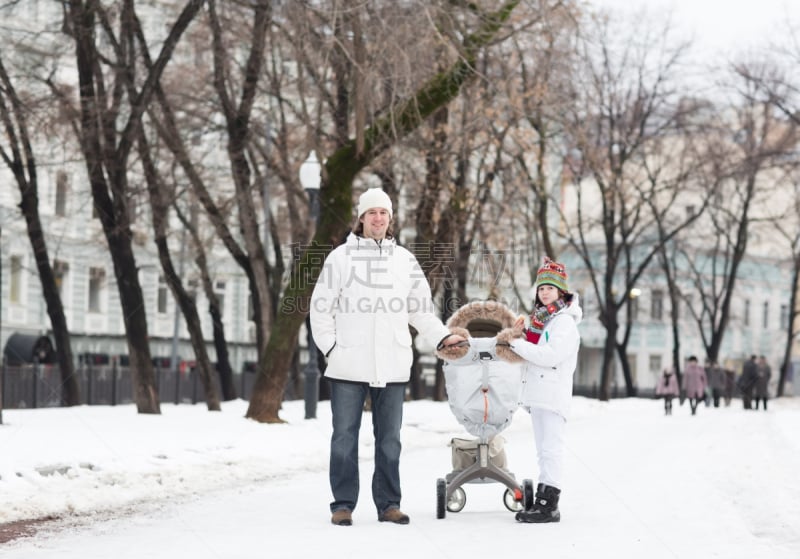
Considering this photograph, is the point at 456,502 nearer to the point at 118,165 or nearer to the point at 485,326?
the point at 485,326

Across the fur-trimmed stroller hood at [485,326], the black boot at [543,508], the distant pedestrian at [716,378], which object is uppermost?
the fur-trimmed stroller hood at [485,326]

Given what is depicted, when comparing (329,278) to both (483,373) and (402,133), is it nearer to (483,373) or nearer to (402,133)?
(483,373)

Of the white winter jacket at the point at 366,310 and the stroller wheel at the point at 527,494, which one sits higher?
the white winter jacket at the point at 366,310

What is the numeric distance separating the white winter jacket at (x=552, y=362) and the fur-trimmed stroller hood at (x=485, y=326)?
0.13m

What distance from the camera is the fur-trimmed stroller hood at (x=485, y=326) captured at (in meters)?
9.19

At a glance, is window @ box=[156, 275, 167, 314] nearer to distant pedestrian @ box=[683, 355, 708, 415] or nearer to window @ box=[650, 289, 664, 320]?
window @ box=[650, 289, 664, 320]

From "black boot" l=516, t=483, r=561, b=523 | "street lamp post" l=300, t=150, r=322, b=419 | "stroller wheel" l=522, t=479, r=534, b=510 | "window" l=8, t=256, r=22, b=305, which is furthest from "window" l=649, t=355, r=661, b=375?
"black boot" l=516, t=483, r=561, b=523

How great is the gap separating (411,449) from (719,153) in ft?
97.3

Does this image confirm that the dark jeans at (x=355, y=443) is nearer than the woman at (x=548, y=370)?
Yes

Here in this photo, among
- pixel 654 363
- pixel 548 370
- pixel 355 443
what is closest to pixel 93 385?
pixel 355 443

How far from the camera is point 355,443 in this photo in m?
8.75

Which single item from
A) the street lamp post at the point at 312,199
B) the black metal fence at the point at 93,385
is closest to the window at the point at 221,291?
the black metal fence at the point at 93,385

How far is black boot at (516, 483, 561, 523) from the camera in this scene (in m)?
8.85

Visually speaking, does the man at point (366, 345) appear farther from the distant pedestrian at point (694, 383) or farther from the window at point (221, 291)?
the window at point (221, 291)
